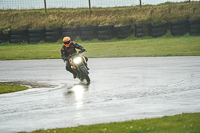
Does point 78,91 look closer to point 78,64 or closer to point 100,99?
point 100,99

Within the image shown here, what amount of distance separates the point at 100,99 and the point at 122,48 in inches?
772

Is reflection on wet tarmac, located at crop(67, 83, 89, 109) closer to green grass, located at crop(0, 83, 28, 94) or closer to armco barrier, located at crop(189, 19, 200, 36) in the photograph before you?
green grass, located at crop(0, 83, 28, 94)

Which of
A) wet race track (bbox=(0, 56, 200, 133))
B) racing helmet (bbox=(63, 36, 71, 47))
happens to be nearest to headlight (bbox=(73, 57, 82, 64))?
racing helmet (bbox=(63, 36, 71, 47))

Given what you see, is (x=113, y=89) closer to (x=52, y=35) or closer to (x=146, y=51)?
(x=146, y=51)

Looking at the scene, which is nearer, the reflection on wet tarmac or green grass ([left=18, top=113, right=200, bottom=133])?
green grass ([left=18, top=113, right=200, bottom=133])

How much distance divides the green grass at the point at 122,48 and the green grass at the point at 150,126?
17031mm

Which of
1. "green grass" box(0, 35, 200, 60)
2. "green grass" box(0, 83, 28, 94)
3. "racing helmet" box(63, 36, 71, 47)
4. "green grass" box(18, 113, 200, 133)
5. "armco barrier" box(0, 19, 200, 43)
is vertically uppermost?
"racing helmet" box(63, 36, 71, 47)

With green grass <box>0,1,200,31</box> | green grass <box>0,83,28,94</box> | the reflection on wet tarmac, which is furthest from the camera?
green grass <box>0,1,200,31</box>

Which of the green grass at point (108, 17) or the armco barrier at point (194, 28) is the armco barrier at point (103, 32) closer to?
the armco barrier at point (194, 28)

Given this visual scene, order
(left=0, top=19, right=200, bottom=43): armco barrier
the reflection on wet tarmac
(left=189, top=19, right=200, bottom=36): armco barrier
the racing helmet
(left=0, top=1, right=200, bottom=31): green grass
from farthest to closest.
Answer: (left=0, top=1, right=200, bottom=31): green grass < (left=0, top=19, right=200, bottom=43): armco barrier < (left=189, top=19, right=200, bottom=36): armco barrier < the racing helmet < the reflection on wet tarmac

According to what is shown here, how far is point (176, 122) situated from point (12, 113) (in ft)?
11.9

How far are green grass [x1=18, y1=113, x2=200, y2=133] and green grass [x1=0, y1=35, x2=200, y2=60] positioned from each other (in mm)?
17031

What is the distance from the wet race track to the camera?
795 cm

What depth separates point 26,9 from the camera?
2069 inches
